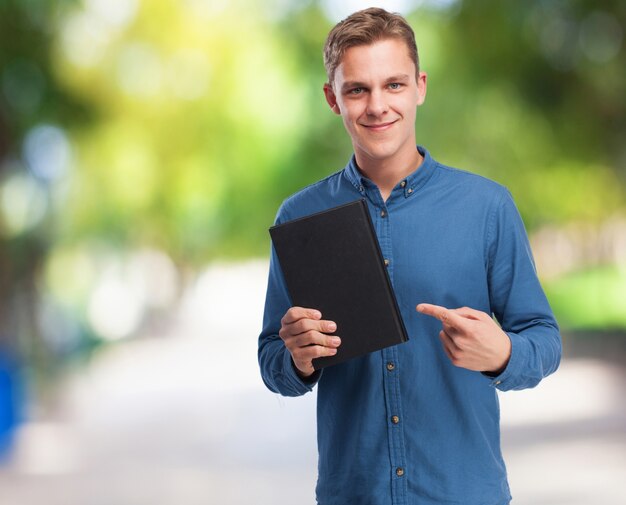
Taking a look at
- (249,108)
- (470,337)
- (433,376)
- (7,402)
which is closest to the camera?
(470,337)

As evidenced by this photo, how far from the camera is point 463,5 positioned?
527 inches

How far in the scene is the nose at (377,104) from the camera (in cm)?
194

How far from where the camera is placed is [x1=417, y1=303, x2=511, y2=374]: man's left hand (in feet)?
5.70

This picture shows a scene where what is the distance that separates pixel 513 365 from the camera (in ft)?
5.93

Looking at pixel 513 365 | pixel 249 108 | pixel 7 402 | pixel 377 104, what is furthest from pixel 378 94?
pixel 249 108

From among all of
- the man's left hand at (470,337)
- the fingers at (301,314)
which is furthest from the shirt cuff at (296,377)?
the man's left hand at (470,337)

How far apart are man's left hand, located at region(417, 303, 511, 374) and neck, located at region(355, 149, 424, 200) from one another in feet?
1.24

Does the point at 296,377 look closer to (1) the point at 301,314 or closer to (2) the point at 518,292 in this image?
(1) the point at 301,314

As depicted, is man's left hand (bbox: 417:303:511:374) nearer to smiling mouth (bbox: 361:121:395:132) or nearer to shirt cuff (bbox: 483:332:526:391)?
shirt cuff (bbox: 483:332:526:391)

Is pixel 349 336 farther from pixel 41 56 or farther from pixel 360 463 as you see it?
pixel 41 56

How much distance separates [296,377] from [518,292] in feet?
1.45

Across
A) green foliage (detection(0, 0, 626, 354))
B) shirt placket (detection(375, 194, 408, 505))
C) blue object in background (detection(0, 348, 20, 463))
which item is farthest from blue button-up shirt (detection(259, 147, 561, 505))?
green foliage (detection(0, 0, 626, 354))

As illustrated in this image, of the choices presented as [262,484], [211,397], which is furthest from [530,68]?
[262,484]

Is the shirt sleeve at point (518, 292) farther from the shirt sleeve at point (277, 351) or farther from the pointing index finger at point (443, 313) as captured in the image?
the shirt sleeve at point (277, 351)
